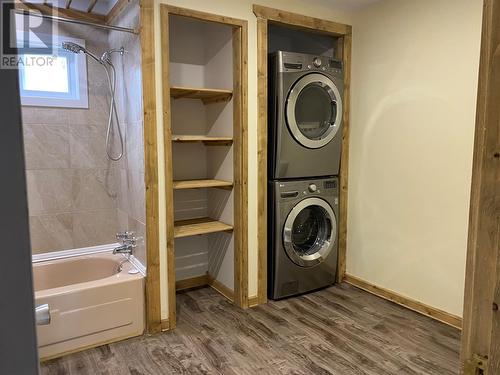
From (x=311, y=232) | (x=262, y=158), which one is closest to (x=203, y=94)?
(x=262, y=158)

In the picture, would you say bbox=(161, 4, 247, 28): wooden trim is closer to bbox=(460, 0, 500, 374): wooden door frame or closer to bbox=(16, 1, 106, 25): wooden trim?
bbox=(16, 1, 106, 25): wooden trim

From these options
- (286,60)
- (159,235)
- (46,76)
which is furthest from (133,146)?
(286,60)

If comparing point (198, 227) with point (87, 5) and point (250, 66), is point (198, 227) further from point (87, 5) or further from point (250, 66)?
point (87, 5)

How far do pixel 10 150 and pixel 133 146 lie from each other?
2.24 meters

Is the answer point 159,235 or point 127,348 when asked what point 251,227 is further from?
point 127,348

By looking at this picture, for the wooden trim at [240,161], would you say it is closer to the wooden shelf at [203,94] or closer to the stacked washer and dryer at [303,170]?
the wooden shelf at [203,94]

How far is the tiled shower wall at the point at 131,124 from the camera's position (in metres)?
2.41

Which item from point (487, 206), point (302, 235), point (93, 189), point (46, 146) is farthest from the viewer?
point (302, 235)

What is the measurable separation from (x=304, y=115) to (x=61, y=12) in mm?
2002

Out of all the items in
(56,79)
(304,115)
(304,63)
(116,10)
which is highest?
(116,10)

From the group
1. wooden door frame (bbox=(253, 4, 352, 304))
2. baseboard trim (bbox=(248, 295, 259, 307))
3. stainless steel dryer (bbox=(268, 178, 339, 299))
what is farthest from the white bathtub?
stainless steel dryer (bbox=(268, 178, 339, 299))

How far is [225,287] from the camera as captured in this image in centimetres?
315

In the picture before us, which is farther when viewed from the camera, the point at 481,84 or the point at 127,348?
the point at 127,348

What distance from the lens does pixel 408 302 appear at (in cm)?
284
